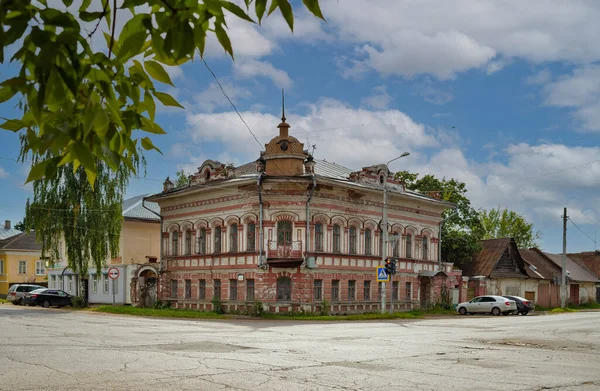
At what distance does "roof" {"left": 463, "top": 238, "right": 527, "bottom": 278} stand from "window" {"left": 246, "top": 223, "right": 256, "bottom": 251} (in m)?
21.7

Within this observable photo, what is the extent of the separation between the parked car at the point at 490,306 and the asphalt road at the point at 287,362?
23325 millimetres

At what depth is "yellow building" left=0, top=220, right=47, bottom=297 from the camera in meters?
70.2

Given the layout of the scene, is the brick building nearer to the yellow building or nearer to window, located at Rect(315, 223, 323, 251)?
window, located at Rect(315, 223, 323, 251)

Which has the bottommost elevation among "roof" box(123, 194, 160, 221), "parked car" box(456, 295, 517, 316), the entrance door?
the entrance door

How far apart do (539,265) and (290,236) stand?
3229cm

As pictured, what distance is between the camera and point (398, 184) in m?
44.8

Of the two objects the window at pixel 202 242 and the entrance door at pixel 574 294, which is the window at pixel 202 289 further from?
the entrance door at pixel 574 294

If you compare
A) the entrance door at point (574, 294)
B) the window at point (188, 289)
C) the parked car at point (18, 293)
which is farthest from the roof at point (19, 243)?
the entrance door at point (574, 294)

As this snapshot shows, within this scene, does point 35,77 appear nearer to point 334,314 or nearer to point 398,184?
point 334,314

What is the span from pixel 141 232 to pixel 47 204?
9.59 meters

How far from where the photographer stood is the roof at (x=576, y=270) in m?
65.5

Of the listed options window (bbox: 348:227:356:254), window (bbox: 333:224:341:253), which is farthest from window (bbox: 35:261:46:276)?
window (bbox: 333:224:341:253)

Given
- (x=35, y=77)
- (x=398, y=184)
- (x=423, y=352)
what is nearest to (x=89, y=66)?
(x=35, y=77)

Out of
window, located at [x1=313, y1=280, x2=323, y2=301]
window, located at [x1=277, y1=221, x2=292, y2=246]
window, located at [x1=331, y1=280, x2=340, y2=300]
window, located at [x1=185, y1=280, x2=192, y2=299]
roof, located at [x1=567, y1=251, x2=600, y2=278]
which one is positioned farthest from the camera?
roof, located at [x1=567, y1=251, x2=600, y2=278]
